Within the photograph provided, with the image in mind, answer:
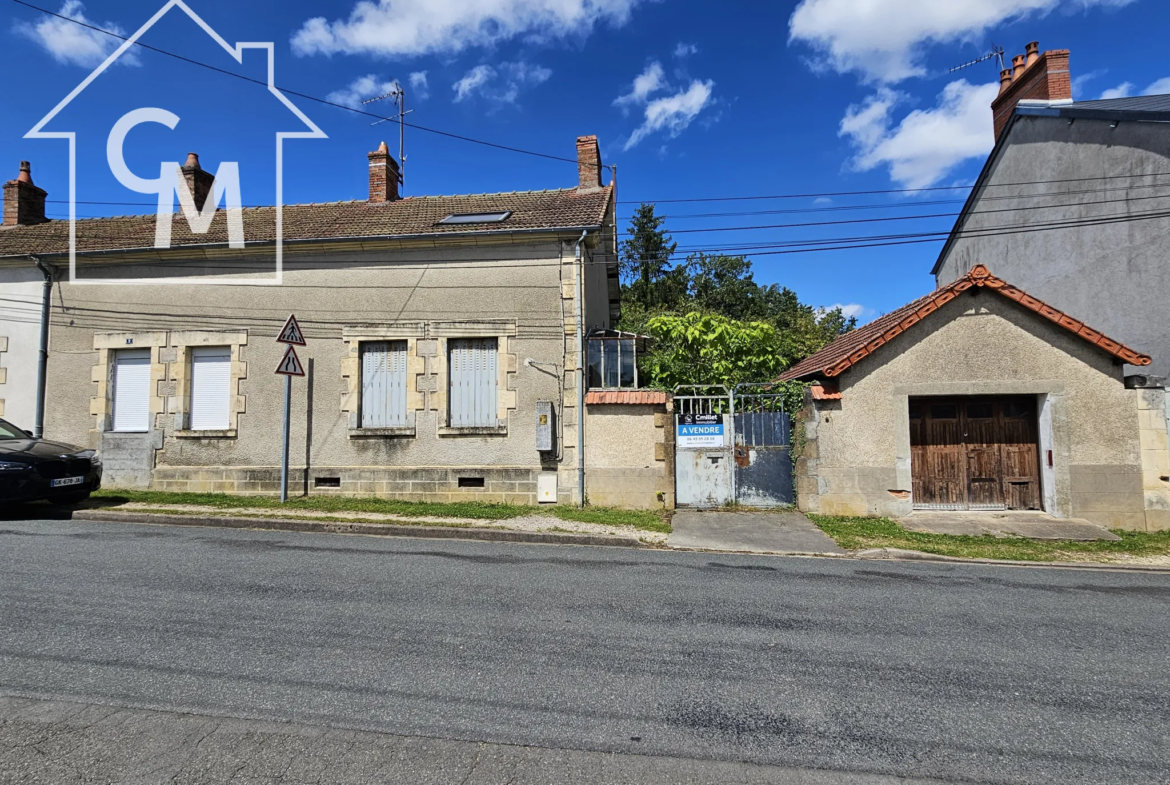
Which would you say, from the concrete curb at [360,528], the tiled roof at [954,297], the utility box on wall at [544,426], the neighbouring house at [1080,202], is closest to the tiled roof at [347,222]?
the utility box on wall at [544,426]

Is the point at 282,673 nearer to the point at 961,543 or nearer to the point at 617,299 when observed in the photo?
the point at 961,543

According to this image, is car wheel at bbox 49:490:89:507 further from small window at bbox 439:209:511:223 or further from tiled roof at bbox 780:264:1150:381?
tiled roof at bbox 780:264:1150:381

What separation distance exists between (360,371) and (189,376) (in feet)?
11.3

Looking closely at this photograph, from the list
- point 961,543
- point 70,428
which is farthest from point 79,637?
point 70,428

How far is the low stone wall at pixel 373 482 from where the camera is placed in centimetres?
1028

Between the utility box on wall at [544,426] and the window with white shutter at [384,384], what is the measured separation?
2640 mm

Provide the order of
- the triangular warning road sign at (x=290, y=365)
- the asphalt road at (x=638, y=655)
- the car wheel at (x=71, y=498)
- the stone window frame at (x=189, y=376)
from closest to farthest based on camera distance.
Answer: the asphalt road at (x=638, y=655) → the car wheel at (x=71, y=498) → the triangular warning road sign at (x=290, y=365) → the stone window frame at (x=189, y=376)

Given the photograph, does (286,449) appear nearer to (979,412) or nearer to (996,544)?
(996,544)

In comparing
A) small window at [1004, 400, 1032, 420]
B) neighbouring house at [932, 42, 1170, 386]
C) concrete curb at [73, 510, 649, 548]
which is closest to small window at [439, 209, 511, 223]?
concrete curb at [73, 510, 649, 548]

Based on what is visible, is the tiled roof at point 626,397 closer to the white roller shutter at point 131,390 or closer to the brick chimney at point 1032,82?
the white roller shutter at point 131,390

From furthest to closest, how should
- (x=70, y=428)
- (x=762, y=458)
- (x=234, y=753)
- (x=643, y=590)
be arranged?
(x=70, y=428)
(x=762, y=458)
(x=643, y=590)
(x=234, y=753)

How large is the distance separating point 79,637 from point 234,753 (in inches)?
87.1

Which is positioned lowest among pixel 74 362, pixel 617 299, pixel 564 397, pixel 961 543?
pixel 961 543

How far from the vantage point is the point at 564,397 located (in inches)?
404
